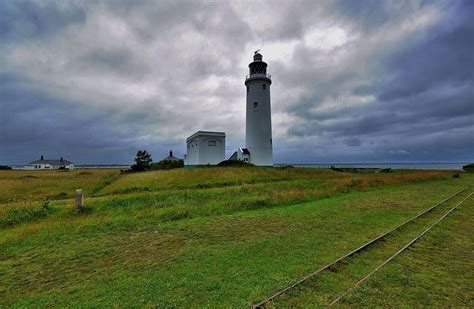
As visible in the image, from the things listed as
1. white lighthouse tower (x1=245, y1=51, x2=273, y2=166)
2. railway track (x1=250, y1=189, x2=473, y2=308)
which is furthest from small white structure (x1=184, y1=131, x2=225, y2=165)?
railway track (x1=250, y1=189, x2=473, y2=308)

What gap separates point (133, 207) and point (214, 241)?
736 cm

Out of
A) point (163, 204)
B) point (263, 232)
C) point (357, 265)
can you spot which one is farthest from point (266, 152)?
point (357, 265)

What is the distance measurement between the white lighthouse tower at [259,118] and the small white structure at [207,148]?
193 inches

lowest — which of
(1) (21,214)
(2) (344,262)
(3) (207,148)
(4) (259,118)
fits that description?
(2) (344,262)

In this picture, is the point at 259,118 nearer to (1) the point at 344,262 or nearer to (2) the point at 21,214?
(2) the point at 21,214

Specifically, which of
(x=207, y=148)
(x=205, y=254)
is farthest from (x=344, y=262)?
(x=207, y=148)

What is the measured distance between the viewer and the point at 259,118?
39969 millimetres

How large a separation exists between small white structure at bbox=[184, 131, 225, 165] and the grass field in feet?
87.9

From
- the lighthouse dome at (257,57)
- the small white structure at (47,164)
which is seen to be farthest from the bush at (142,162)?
the small white structure at (47,164)

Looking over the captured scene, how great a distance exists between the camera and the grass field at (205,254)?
15.4 feet

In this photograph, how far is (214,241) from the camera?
8023 mm

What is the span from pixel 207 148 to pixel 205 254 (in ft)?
114

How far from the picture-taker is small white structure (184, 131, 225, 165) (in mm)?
40781

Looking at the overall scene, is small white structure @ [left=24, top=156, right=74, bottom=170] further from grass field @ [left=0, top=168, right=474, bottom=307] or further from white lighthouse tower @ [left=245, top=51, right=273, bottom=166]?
grass field @ [left=0, top=168, right=474, bottom=307]
